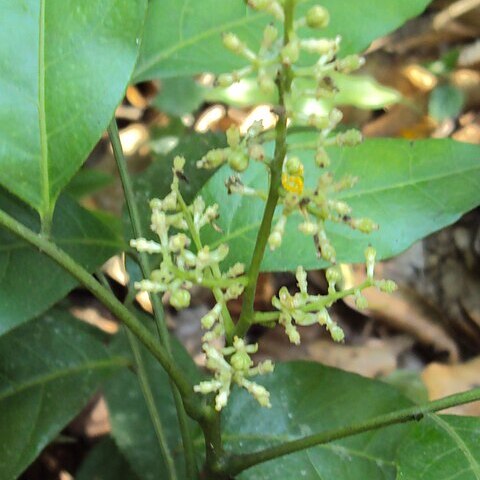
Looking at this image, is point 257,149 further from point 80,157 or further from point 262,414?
point 262,414

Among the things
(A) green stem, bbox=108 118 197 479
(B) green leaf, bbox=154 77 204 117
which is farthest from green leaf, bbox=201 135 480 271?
(B) green leaf, bbox=154 77 204 117

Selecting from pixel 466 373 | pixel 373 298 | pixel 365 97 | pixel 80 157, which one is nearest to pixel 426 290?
pixel 373 298

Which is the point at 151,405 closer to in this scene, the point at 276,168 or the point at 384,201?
the point at 384,201

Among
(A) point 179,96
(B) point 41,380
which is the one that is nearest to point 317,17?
(B) point 41,380

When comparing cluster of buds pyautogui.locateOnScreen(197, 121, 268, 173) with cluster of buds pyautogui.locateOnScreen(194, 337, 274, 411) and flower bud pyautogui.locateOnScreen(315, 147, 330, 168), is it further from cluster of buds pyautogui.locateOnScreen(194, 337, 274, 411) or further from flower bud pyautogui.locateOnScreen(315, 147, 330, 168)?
cluster of buds pyautogui.locateOnScreen(194, 337, 274, 411)

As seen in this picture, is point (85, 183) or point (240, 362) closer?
point (240, 362)

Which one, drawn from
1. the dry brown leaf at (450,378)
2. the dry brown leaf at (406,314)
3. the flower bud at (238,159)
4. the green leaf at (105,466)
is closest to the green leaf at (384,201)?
the flower bud at (238,159)
